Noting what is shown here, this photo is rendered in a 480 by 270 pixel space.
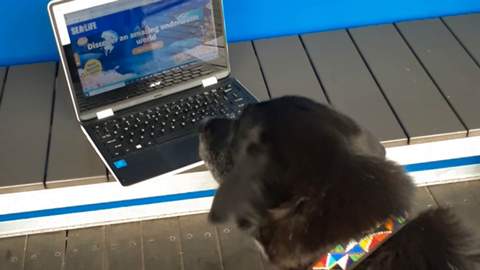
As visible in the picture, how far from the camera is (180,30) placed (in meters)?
1.71

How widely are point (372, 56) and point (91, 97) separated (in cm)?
93

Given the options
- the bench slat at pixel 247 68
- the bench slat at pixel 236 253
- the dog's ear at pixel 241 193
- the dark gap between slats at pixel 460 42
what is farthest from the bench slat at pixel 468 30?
the dog's ear at pixel 241 193

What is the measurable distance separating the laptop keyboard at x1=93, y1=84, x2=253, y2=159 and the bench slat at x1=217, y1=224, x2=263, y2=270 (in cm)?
43

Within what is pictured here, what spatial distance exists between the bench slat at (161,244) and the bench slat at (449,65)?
3.32ft

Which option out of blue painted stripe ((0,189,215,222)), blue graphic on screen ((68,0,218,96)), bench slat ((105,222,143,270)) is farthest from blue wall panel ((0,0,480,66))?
bench slat ((105,222,143,270))

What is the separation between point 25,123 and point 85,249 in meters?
0.48

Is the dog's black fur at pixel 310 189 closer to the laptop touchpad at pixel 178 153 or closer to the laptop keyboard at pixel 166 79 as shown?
the laptop touchpad at pixel 178 153

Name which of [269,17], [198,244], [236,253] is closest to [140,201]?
[198,244]

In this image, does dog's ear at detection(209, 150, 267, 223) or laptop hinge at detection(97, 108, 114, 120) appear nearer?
dog's ear at detection(209, 150, 267, 223)

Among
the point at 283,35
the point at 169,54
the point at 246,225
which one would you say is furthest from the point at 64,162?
the point at 283,35

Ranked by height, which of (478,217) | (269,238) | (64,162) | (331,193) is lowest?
(478,217)

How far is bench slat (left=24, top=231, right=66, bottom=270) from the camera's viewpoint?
1.91 meters

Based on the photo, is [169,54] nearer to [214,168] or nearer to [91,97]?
[91,97]

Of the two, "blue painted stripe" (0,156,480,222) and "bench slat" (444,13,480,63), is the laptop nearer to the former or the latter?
"blue painted stripe" (0,156,480,222)
